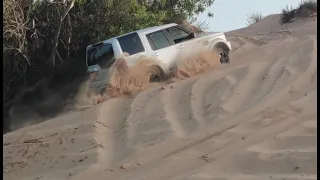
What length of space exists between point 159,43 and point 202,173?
7.70 meters

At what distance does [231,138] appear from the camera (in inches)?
277

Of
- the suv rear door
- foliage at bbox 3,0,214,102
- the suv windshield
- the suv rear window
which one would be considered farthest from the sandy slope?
foliage at bbox 3,0,214,102

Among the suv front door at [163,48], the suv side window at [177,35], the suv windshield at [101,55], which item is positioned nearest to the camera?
the suv windshield at [101,55]

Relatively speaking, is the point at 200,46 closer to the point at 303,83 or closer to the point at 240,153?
the point at 303,83

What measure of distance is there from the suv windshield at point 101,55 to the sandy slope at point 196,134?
169 centimetres

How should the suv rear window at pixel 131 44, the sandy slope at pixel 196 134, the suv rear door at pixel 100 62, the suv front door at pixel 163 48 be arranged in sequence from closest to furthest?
the sandy slope at pixel 196 134 → the suv rear door at pixel 100 62 → the suv rear window at pixel 131 44 → the suv front door at pixel 163 48

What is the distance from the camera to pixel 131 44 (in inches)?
516

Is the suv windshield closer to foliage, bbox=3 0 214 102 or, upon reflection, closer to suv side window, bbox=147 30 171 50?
suv side window, bbox=147 30 171 50

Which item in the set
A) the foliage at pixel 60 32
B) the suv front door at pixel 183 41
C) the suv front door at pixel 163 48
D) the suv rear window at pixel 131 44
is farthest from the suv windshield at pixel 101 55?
the foliage at pixel 60 32

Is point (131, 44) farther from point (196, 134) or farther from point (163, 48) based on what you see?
point (196, 134)

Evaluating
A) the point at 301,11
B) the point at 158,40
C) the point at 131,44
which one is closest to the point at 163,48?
the point at 158,40

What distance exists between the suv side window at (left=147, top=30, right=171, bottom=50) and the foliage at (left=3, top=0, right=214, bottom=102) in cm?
369

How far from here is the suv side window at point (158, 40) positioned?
13.2 m

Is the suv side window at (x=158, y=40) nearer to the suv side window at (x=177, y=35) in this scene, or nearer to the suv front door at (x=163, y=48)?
the suv front door at (x=163, y=48)
